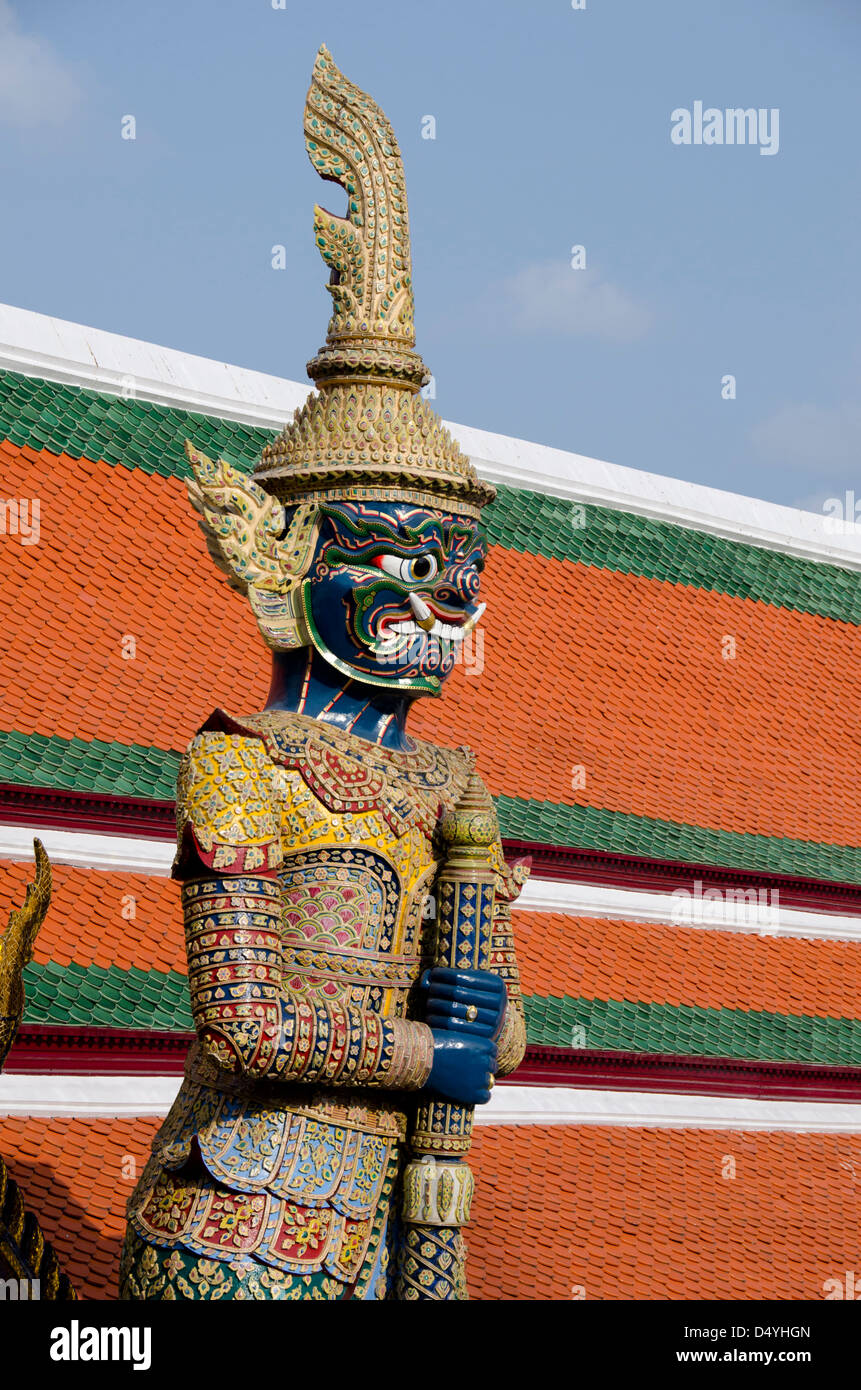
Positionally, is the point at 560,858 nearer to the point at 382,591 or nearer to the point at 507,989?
the point at 507,989

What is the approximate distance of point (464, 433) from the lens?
1452 centimetres

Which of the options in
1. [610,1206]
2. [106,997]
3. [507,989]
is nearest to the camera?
[507,989]

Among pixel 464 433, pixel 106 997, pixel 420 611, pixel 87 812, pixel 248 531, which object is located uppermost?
pixel 464 433

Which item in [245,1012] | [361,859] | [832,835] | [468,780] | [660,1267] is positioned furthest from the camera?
[832,835]

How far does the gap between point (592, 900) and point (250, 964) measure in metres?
7.43

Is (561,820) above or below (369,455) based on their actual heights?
above

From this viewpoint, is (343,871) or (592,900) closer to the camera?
(343,871)

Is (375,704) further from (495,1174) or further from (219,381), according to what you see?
(219,381)

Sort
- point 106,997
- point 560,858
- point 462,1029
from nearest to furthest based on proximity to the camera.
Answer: point 462,1029, point 106,997, point 560,858

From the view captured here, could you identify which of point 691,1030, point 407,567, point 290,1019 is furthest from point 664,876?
point 290,1019

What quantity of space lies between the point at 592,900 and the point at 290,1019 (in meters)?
7.40

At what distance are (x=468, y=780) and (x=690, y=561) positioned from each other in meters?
9.59

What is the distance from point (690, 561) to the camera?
15273 millimetres
